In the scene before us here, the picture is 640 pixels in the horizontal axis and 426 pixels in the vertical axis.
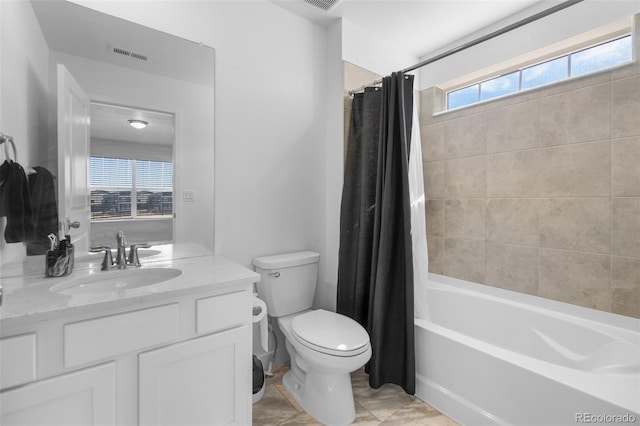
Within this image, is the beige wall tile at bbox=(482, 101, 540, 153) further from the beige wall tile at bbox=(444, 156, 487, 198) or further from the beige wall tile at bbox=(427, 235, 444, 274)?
the beige wall tile at bbox=(427, 235, 444, 274)

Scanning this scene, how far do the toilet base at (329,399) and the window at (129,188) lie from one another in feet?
4.13

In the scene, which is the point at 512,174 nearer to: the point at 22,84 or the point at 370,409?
the point at 370,409

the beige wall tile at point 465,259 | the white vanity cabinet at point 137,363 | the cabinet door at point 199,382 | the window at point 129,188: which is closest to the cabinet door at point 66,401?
the white vanity cabinet at point 137,363

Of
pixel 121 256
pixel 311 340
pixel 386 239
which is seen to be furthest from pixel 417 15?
pixel 121 256

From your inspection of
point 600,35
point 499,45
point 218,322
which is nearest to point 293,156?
point 218,322

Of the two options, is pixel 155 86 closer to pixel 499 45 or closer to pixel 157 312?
pixel 157 312

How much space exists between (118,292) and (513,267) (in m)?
2.41

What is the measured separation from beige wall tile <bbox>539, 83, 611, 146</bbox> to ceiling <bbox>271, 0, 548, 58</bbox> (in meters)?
0.67

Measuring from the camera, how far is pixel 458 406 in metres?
1.63


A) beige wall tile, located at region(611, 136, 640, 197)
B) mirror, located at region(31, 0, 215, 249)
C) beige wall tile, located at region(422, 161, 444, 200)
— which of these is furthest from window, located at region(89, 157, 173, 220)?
beige wall tile, located at region(611, 136, 640, 197)

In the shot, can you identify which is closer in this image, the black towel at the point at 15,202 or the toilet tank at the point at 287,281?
the black towel at the point at 15,202

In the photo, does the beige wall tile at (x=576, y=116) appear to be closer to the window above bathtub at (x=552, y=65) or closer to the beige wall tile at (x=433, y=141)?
the window above bathtub at (x=552, y=65)

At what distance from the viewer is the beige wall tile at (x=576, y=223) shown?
1.82m

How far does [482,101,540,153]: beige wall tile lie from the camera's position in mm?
2096
